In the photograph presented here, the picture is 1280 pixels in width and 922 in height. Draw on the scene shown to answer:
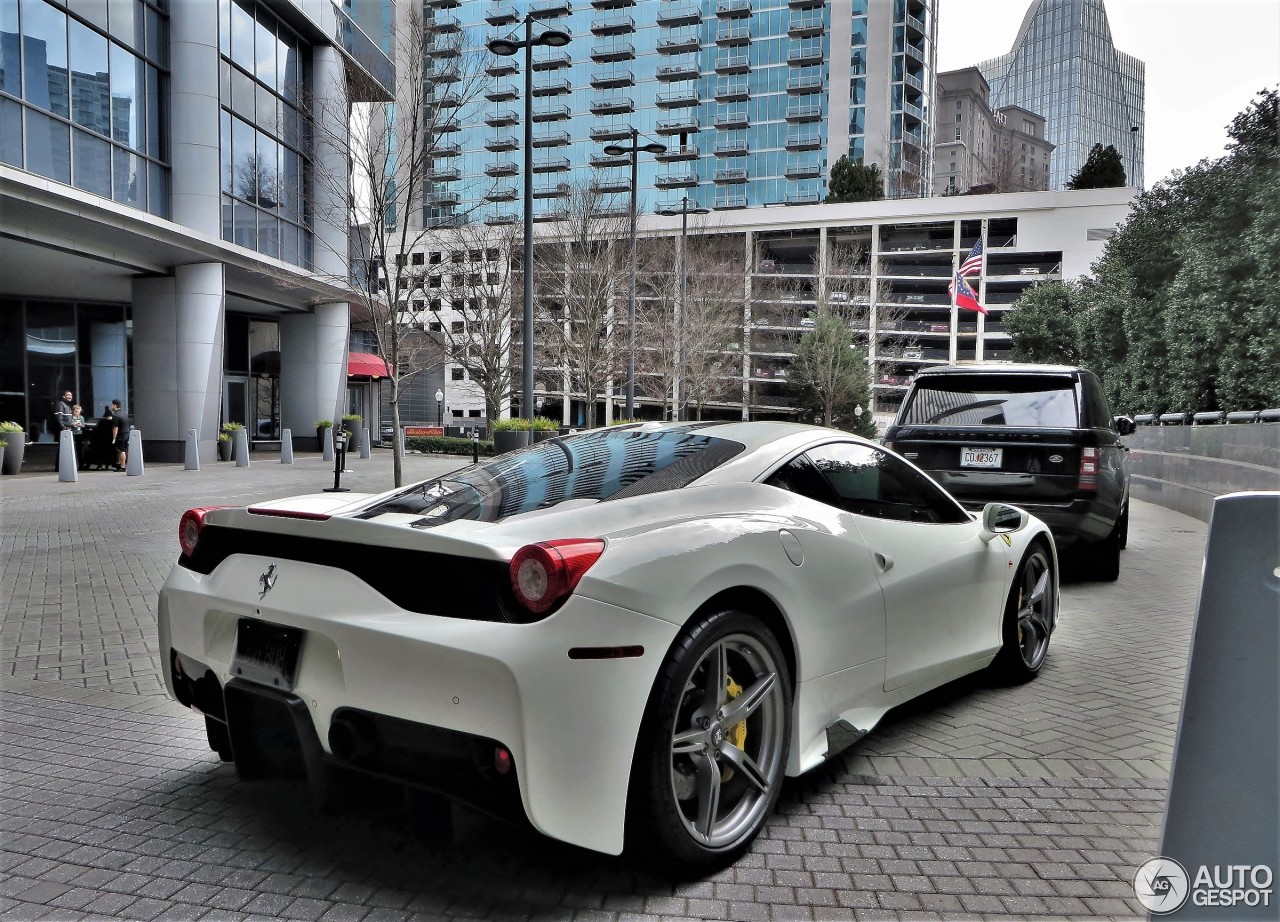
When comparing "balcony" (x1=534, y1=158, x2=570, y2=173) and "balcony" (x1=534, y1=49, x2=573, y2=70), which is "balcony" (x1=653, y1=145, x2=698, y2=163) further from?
"balcony" (x1=534, y1=49, x2=573, y2=70)

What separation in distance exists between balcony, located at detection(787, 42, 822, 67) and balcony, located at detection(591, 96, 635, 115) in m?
18.1

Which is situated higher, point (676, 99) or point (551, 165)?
point (676, 99)

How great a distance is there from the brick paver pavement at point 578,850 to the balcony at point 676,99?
101341 mm

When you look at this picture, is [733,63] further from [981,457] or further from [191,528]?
[191,528]

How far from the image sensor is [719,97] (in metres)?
97.7

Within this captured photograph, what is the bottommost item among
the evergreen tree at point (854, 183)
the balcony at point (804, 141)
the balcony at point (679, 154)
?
the evergreen tree at point (854, 183)

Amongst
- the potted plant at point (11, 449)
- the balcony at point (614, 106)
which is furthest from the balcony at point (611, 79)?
the potted plant at point (11, 449)

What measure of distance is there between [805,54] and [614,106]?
70.1 feet

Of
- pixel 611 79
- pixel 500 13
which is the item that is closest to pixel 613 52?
pixel 611 79

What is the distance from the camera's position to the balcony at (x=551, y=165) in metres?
102

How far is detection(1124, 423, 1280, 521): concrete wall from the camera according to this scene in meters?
12.3

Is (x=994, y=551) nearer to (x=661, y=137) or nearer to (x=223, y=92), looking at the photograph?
(x=223, y=92)

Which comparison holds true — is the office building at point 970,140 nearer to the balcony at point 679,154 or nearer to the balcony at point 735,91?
the balcony at point 735,91

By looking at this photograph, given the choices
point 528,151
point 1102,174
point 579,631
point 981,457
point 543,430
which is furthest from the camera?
point 1102,174
